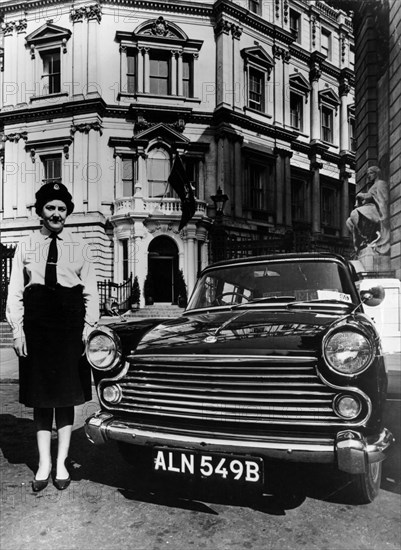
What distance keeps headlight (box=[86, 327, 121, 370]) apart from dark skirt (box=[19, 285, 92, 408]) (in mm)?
136

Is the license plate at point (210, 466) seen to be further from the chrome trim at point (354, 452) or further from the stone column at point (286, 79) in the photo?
the stone column at point (286, 79)

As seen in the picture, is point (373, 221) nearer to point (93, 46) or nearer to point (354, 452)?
point (93, 46)

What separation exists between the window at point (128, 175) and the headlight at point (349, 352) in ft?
17.7

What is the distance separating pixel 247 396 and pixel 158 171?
757 centimetres

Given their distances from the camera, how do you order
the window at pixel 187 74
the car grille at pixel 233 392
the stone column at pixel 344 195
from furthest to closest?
the stone column at pixel 344 195 → the window at pixel 187 74 → the car grille at pixel 233 392

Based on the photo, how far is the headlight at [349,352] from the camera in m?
1.73

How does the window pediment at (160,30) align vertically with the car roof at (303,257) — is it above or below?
Answer: above

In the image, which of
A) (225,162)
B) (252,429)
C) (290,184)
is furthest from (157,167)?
(252,429)

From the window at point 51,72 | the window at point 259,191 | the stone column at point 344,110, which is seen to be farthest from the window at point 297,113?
the window at point 51,72

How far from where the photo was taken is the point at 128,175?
7.25 meters

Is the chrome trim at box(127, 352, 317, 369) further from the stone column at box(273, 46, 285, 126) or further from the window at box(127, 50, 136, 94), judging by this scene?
the stone column at box(273, 46, 285, 126)

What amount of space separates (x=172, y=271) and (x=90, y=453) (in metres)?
5.17

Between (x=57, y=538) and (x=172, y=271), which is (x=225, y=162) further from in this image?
(x=57, y=538)

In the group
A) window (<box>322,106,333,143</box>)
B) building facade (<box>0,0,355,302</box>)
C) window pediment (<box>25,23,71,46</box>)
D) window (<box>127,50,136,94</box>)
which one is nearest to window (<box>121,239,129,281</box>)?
building facade (<box>0,0,355,302</box>)
